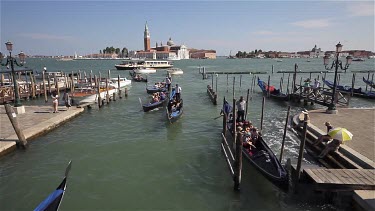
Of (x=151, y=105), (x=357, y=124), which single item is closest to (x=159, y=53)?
A: (x=151, y=105)

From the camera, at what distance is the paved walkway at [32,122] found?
10.8m

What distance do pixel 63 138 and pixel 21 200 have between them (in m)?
5.30

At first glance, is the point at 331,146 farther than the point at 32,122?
No

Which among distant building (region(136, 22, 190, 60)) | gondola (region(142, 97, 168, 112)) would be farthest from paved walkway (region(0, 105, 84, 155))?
distant building (region(136, 22, 190, 60))

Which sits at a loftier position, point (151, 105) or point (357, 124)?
point (357, 124)

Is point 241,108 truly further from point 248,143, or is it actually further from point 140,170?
point 140,170

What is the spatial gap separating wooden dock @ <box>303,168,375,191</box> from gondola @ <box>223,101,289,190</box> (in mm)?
671

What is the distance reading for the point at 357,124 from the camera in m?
11.4

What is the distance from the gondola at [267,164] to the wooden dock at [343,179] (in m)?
0.67

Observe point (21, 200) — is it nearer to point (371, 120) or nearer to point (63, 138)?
point (63, 138)

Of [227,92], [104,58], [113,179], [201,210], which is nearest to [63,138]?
[113,179]

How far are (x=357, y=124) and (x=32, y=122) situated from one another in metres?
14.5

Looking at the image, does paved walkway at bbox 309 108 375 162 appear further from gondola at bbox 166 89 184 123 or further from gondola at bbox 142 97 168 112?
gondola at bbox 142 97 168 112

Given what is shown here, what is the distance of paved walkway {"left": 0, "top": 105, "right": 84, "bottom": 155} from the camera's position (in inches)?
426
